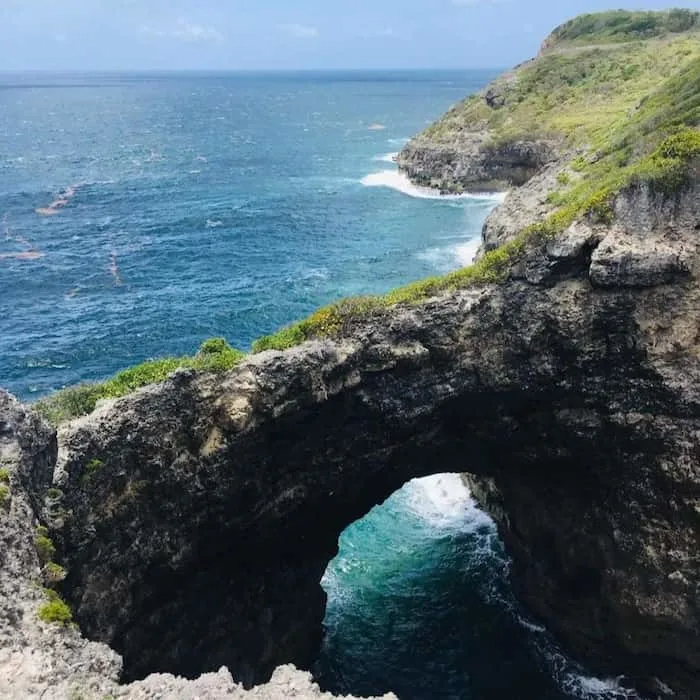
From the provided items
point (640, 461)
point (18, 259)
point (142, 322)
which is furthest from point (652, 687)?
point (18, 259)

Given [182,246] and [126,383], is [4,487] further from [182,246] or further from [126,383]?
[182,246]

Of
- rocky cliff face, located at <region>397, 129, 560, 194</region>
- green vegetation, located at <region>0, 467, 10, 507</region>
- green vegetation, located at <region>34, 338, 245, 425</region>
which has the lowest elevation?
green vegetation, located at <region>0, 467, 10, 507</region>

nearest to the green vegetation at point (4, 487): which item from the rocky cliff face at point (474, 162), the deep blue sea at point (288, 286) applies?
the deep blue sea at point (288, 286)

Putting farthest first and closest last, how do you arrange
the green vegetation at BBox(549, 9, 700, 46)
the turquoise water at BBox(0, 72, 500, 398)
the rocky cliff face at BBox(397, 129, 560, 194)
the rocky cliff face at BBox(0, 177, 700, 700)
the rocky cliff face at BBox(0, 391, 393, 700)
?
the green vegetation at BBox(549, 9, 700, 46)
the rocky cliff face at BBox(397, 129, 560, 194)
the turquoise water at BBox(0, 72, 500, 398)
the rocky cliff face at BBox(0, 177, 700, 700)
the rocky cliff face at BBox(0, 391, 393, 700)

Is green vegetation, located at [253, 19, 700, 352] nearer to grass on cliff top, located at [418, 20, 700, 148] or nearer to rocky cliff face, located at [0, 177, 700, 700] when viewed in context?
grass on cliff top, located at [418, 20, 700, 148]

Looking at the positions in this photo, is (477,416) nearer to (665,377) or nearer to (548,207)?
(665,377)

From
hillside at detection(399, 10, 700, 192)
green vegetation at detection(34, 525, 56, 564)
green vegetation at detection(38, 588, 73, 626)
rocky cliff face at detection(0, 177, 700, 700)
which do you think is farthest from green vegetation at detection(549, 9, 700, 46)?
green vegetation at detection(38, 588, 73, 626)

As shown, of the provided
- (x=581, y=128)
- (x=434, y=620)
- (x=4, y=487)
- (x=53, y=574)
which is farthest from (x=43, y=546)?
(x=581, y=128)
